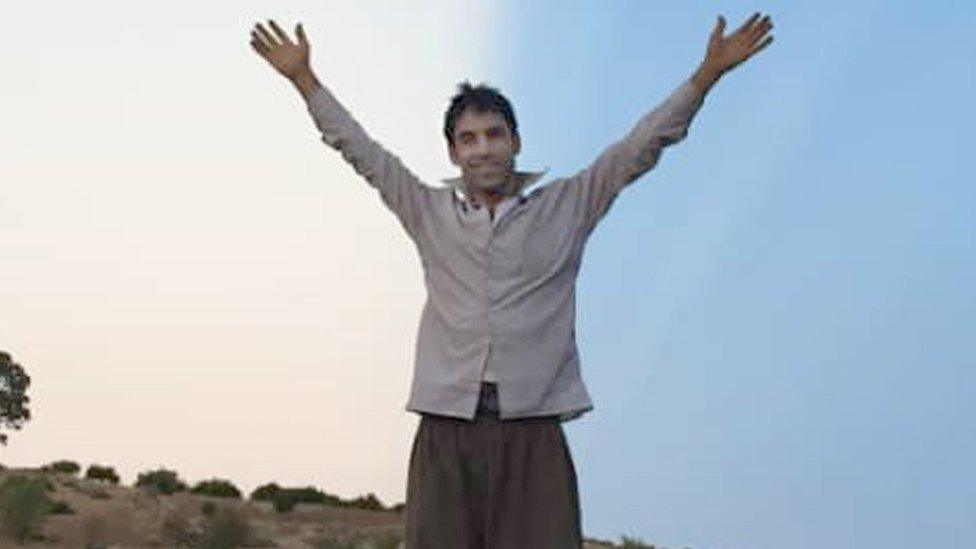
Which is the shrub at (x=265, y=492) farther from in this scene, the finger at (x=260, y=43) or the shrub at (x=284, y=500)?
the finger at (x=260, y=43)

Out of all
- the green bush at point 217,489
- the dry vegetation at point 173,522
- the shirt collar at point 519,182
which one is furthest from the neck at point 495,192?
the green bush at point 217,489

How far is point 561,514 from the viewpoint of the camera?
6004 millimetres

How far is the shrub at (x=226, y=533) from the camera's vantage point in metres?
22.2

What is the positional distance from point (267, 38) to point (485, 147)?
0.94 meters

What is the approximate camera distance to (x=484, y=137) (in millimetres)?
6066

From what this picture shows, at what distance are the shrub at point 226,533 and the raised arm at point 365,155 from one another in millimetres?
16348

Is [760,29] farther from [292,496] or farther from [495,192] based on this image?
[292,496]

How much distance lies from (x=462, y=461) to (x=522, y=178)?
0.91 m

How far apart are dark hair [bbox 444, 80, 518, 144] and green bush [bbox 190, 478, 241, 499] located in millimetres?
26839

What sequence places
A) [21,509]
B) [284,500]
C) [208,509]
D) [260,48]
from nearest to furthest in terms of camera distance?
[260,48] < [21,509] < [208,509] < [284,500]

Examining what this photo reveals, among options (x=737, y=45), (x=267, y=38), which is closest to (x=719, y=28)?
(x=737, y=45)

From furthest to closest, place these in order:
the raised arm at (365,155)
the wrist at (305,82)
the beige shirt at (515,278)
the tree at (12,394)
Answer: the tree at (12,394) < the wrist at (305,82) < the raised arm at (365,155) < the beige shirt at (515,278)

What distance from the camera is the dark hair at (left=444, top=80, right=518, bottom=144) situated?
6.10 meters

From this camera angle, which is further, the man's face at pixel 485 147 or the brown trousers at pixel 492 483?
the man's face at pixel 485 147
